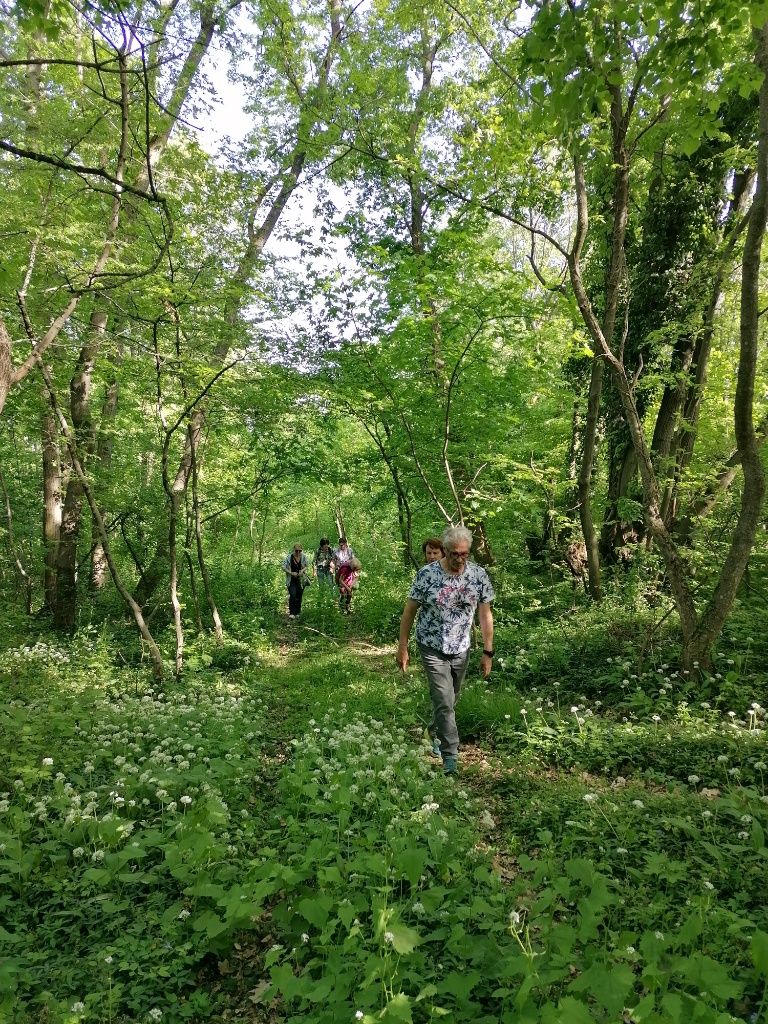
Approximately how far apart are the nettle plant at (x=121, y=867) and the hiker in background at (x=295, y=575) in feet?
23.1

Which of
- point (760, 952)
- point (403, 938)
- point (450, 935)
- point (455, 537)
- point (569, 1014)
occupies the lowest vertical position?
point (450, 935)

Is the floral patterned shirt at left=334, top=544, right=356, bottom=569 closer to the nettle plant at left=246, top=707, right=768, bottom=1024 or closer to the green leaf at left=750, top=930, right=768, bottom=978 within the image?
the nettle plant at left=246, top=707, right=768, bottom=1024

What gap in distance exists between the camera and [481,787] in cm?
476

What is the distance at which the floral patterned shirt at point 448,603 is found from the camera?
508cm

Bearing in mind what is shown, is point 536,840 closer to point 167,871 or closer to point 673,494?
point 167,871

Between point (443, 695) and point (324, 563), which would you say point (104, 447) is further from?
point (443, 695)

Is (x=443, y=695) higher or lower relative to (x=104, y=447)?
lower

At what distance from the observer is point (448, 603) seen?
509cm

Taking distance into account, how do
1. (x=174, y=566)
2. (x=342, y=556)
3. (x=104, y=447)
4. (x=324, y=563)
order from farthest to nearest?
(x=324, y=563)
(x=342, y=556)
(x=104, y=447)
(x=174, y=566)

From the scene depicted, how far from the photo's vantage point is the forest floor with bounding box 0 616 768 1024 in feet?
7.84

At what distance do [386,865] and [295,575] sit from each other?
31.7ft

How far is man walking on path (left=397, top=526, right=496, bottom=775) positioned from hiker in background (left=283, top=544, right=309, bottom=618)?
7480mm

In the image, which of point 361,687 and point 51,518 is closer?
point 361,687

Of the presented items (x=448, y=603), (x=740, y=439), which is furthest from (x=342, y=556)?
(x=740, y=439)
